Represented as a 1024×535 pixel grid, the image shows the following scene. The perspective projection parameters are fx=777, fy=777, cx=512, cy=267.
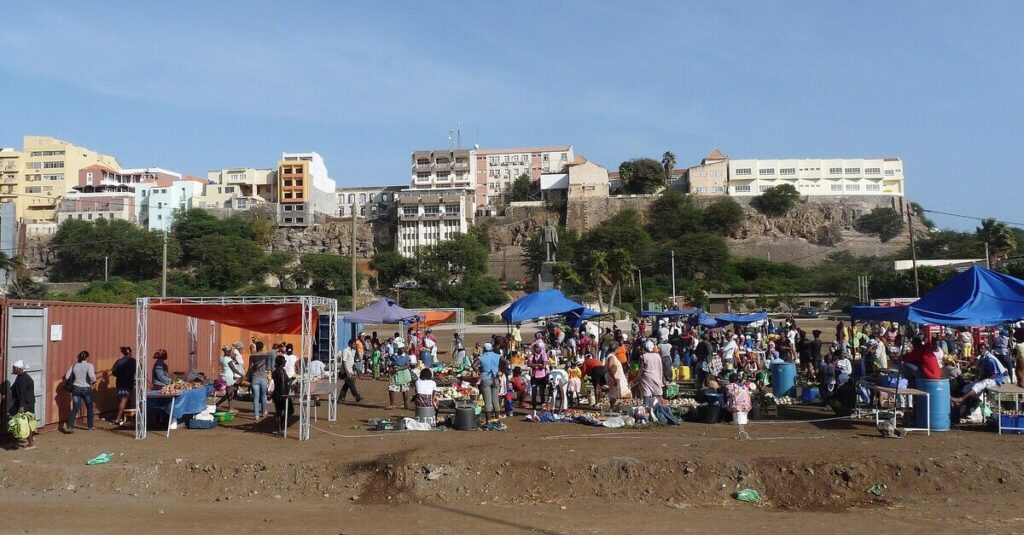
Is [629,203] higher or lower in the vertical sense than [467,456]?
higher

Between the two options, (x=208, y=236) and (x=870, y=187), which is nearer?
(x=208, y=236)

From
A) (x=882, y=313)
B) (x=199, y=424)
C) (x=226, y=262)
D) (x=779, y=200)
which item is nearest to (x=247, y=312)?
(x=199, y=424)

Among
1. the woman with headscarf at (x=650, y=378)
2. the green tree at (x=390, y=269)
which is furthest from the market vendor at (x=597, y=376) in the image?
the green tree at (x=390, y=269)

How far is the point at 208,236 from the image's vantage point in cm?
8362

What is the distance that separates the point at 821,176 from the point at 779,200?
11.3 metres

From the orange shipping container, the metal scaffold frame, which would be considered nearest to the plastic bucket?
the metal scaffold frame

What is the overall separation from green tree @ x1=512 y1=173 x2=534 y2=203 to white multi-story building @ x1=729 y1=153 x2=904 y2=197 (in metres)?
26.6

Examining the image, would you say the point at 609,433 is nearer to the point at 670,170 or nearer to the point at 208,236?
the point at 208,236

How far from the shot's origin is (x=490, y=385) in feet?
43.0

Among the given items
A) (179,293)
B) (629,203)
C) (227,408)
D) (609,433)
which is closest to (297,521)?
(609,433)

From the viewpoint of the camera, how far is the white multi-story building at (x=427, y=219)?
9481cm

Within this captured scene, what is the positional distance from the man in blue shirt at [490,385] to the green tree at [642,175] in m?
90.2

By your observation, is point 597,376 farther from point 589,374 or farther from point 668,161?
point 668,161

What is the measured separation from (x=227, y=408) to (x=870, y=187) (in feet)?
316
